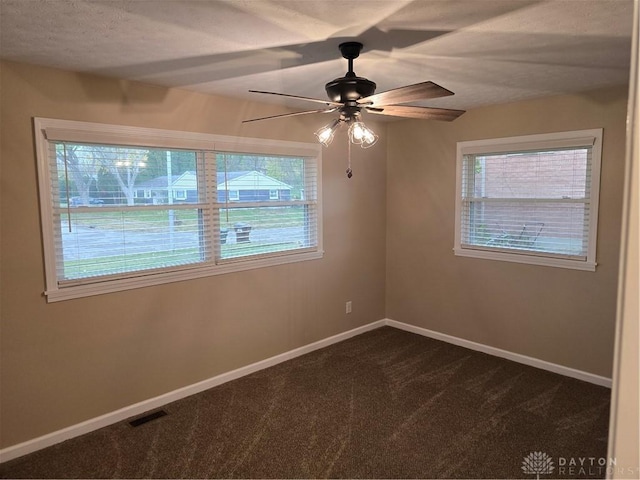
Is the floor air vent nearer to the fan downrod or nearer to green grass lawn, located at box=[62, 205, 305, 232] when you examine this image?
Result: green grass lawn, located at box=[62, 205, 305, 232]

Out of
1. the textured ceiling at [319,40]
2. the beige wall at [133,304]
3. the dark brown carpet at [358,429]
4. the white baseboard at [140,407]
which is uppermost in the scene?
the textured ceiling at [319,40]

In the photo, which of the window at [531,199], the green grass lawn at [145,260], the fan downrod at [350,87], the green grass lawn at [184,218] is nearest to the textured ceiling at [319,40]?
the fan downrod at [350,87]

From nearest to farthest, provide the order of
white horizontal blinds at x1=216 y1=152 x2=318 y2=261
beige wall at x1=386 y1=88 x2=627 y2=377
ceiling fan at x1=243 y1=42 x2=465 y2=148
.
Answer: ceiling fan at x1=243 y1=42 x2=465 y2=148 < beige wall at x1=386 y1=88 x2=627 y2=377 < white horizontal blinds at x1=216 y1=152 x2=318 y2=261

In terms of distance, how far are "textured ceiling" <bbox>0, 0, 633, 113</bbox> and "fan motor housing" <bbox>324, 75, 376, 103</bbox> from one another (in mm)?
210

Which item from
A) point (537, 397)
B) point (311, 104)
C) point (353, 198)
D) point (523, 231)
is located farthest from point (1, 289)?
point (523, 231)

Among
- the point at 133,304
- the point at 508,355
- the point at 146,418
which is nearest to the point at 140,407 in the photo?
the point at 146,418

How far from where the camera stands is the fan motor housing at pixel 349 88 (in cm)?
216

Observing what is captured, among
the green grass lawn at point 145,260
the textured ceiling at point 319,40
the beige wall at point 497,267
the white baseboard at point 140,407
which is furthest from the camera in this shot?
the beige wall at point 497,267

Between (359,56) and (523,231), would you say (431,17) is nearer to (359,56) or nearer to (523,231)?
(359,56)

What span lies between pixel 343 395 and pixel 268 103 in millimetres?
2574

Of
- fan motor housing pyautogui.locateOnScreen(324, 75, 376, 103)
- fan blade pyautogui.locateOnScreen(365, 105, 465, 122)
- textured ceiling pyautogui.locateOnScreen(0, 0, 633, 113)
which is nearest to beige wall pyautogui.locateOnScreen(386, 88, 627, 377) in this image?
textured ceiling pyautogui.locateOnScreen(0, 0, 633, 113)

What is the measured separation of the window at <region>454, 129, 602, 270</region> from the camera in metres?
3.45

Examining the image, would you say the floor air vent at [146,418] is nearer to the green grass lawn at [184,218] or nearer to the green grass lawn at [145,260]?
the green grass lawn at [145,260]

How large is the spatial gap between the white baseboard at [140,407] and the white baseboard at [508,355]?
1.00m
